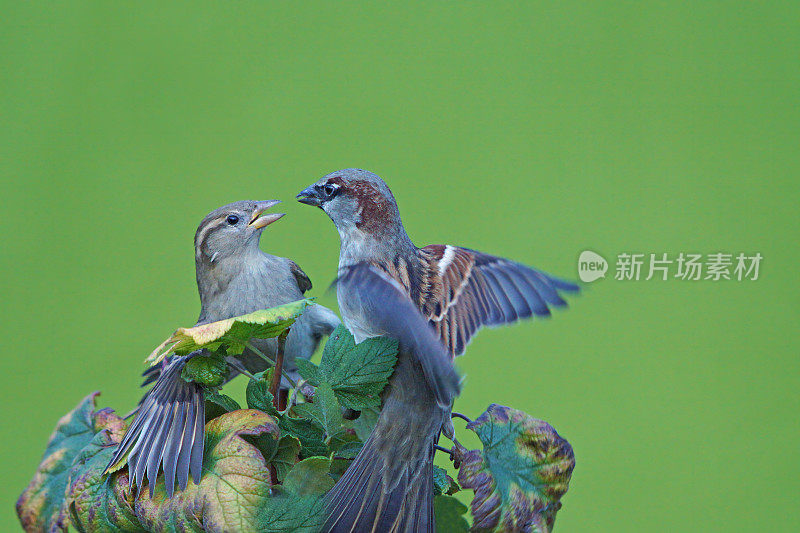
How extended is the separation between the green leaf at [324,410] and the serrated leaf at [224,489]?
0.20 ft

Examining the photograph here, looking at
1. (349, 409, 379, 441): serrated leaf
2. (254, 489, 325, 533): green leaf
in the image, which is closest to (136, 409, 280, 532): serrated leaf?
(254, 489, 325, 533): green leaf

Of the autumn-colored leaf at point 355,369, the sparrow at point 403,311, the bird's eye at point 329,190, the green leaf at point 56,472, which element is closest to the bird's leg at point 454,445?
the sparrow at point 403,311

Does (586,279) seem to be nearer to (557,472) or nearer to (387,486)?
(557,472)

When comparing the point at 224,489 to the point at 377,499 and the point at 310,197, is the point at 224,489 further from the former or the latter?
the point at 310,197

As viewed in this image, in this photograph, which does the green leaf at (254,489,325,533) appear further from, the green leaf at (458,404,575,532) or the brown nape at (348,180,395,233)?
the brown nape at (348,180,395,233)

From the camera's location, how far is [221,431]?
0.87 metres

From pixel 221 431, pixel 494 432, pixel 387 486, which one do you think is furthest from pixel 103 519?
pixel 494 432

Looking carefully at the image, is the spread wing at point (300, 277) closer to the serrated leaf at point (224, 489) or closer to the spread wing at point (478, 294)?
the spread wing at point (478, 294)

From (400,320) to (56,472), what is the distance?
28.3 inches

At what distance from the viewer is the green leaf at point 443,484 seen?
3.20ft

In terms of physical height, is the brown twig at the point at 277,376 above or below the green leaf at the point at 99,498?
above

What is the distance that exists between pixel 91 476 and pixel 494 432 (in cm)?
52

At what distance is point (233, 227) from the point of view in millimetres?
1129

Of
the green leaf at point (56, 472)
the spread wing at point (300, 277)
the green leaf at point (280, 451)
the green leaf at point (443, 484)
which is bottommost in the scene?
the green leaf at point (56, 472)
